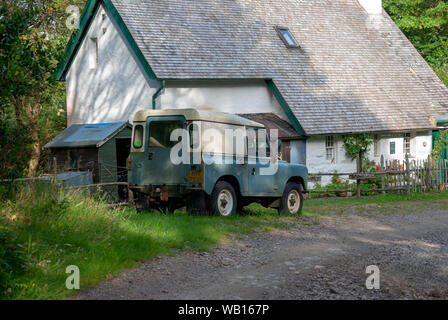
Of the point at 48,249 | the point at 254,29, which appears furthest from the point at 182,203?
the point at 254,29

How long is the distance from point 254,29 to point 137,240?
65.8 feet

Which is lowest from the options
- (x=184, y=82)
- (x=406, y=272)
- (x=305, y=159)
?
(x=406, y=272)

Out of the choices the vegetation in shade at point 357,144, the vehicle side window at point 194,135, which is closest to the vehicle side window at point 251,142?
the vehicle side window at point 194,135

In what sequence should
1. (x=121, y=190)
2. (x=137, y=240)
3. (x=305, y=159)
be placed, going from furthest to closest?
1. (x=305, y=159)
2. (x=121, y=190)
3. (x=137, y=240)

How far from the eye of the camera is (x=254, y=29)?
28.0 m

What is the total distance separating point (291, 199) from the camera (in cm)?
→ 1600

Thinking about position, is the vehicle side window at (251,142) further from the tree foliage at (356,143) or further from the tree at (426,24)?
the tree at (426,24)

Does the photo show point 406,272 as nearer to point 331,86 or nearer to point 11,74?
point 11,74

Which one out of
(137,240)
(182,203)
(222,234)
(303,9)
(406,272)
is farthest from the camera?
(303,9)

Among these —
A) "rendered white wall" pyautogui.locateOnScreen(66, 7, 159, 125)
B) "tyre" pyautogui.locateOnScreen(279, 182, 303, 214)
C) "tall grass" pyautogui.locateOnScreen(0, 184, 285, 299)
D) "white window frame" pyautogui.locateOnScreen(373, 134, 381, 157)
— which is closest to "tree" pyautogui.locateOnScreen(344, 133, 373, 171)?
"white window frame" pyautogui.locateOnScreen(373, 134, 381, 157)

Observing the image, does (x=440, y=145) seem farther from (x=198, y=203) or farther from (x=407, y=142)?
(x=198, y=203)

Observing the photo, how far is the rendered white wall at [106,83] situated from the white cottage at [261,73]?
0.04 m

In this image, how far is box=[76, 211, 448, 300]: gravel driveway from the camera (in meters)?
7.47

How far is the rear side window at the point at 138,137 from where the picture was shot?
1410 cm
